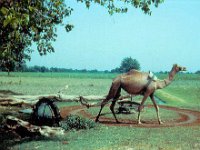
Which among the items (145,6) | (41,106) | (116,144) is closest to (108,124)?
(41,106)

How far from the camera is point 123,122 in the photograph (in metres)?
19.8

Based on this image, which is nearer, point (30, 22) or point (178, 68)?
point (30, 22)

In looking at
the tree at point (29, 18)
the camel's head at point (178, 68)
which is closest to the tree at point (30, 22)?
the tree at point (29, 18)

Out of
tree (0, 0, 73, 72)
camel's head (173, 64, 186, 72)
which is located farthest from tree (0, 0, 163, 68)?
camel's head (173, 64, 186, 72)

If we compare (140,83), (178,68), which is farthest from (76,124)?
(178,68)

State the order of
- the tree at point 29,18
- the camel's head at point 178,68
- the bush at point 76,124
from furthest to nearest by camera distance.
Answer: the camel's head at point 178,68 → the bush at point 76,124 → the tree at point 29,18

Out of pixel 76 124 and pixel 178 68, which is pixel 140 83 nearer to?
pixel 178 68

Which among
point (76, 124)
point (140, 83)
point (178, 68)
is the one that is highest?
point (178, 68)

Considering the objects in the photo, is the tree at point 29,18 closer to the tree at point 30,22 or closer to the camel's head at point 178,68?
the tree at point 30,22

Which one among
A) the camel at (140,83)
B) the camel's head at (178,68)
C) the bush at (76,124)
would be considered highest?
the camel's head at (178,68)

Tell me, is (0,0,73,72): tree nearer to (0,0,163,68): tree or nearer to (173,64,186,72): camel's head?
(0,0,163,68): tree

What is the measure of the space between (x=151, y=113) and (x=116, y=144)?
10.6 m

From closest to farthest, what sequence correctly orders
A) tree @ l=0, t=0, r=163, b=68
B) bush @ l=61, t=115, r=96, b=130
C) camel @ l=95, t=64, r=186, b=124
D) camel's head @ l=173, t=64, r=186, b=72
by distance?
tree @ l=0, t=0, r=163, b=68
bush @ l=61, t=115, r=96, b=130
camel @ l=95, t=64, r=186, b=124
camel's head @ l=173, t=64, r=186, b=72

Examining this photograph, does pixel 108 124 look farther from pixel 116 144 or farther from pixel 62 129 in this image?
pixel 116 144
